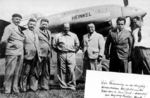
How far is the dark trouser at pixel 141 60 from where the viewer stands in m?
1.38

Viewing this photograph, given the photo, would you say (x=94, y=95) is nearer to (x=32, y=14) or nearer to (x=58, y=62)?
(x=58, y=62)

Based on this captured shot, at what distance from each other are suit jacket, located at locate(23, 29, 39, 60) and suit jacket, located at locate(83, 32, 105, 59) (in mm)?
356

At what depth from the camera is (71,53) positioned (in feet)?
4.67

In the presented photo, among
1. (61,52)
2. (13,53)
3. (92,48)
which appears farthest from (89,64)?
(13,53)

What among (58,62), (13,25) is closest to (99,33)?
(58,62)

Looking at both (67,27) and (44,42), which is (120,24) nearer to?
(67,27)

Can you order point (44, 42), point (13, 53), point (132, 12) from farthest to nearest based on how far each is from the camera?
point (132, 12) < point (44, 42) < point (13, 53)

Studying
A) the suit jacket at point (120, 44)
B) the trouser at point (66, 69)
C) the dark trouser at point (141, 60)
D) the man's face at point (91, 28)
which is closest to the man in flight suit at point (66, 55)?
the trouser at point (66, 69)

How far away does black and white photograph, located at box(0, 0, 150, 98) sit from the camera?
1.35 m

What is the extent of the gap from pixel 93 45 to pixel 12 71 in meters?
0.60

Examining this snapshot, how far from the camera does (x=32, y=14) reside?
4.70 feet

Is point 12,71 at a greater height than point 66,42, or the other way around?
point 66,42

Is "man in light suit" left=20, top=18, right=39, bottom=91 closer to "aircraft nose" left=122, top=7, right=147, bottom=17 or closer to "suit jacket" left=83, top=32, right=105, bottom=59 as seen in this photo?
"suit jacket" left=83, top=32, right=105, bottom=59

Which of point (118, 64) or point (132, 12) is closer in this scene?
point (118, 64)
